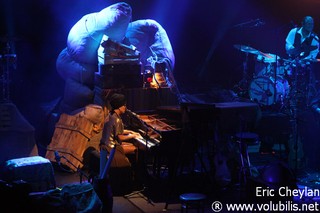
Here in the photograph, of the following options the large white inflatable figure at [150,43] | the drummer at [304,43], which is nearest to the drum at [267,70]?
the drummer at [304,43]

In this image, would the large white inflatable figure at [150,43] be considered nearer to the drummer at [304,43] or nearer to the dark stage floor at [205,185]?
the dark stage floor at [205,185]

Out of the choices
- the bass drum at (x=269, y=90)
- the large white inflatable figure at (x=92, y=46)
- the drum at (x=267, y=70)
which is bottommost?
the bass drum at (x=269, y=90)

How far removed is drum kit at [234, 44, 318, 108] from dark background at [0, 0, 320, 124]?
1049 mm

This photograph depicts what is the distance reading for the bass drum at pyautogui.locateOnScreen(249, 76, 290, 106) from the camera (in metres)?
12.8

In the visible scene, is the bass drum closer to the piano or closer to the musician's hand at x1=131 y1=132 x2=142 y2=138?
the piano

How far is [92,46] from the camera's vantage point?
10305 mm

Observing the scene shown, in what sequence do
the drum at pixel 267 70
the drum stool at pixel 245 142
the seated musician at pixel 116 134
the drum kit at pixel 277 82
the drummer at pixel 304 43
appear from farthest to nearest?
the drum at pixel 267 70, the drummer at pixel 304 43, the drum kit at pixel 277 82, the drum stool at pixel 245 142, the seated musician at pixel 116 134

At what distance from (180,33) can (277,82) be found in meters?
2.95

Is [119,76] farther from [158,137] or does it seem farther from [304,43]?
[304,43]

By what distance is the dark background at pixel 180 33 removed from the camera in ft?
38.2

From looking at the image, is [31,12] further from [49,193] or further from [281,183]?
[281,183]

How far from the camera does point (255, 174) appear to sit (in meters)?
9.20

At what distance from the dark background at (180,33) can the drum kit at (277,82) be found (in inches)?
41.3

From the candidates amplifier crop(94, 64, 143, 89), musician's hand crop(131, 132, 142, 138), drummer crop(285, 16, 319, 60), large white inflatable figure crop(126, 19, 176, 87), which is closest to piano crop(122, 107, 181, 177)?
musician's hand crop(131, 132, 142, 138)
